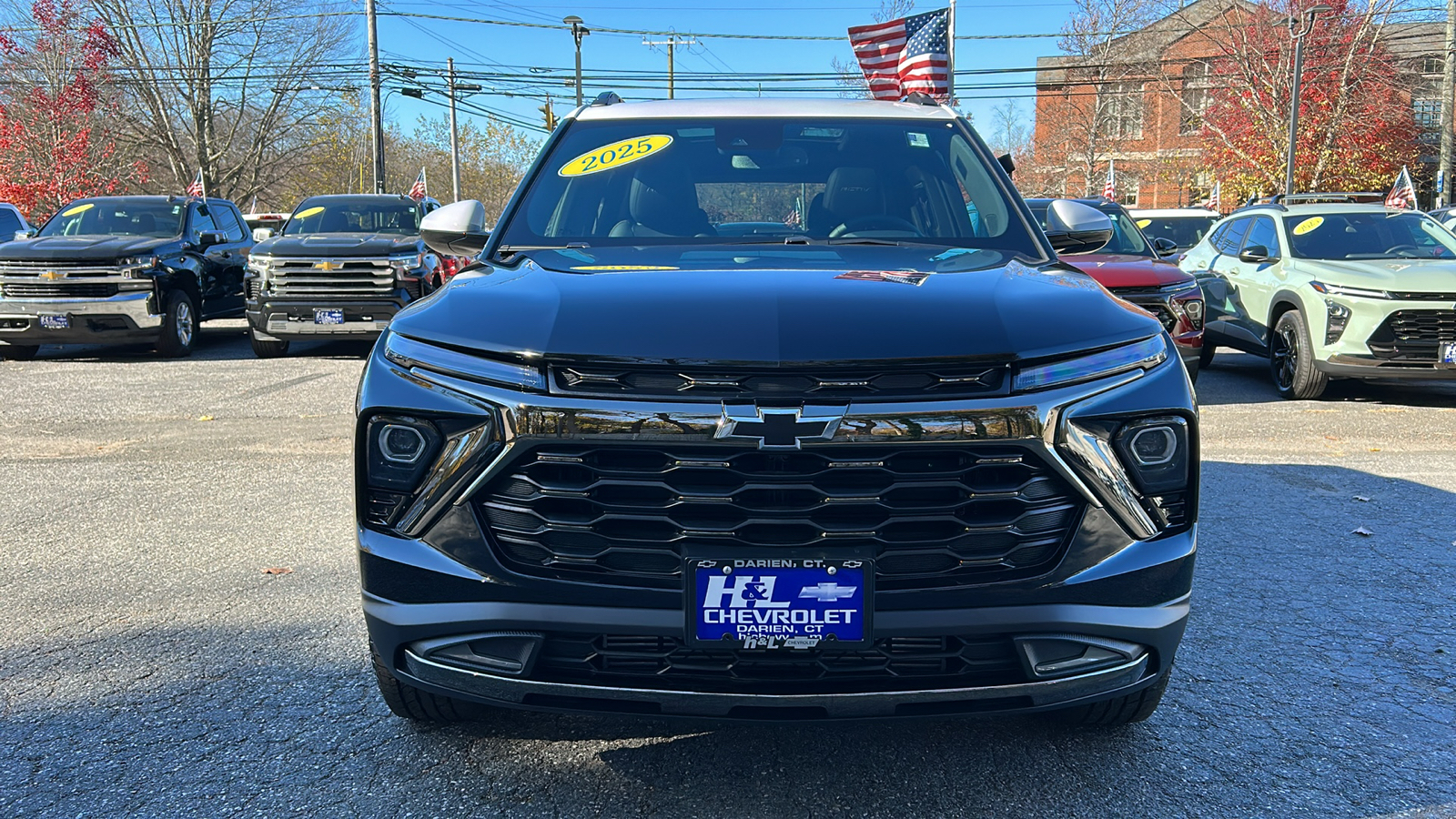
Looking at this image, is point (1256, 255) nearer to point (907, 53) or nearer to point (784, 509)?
point (907, 53)

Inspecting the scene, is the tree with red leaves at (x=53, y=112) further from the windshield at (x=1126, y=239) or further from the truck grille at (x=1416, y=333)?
the truck grille at (x=1416, y=333)

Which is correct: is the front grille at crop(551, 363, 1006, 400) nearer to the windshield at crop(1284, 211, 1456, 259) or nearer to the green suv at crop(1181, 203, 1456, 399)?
the green suv at crop(1181, 203, 1456, 399)

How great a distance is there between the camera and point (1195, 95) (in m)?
42.4

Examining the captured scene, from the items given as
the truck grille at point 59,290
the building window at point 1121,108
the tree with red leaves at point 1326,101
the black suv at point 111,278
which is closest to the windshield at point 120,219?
the black suv at point 111,278

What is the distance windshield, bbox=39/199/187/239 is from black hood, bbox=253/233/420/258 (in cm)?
187

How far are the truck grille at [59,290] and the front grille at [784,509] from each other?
10743 millimetres

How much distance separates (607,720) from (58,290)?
35.3 feet

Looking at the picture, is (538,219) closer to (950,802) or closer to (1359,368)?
(950,802)

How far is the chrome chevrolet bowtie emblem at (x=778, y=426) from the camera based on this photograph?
2.08 m

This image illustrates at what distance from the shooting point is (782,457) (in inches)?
83.0

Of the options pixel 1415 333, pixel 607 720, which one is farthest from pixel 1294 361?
Answer: pixel 607 720

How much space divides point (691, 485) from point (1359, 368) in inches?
309

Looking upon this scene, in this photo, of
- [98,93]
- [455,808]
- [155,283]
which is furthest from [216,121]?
[455,808]

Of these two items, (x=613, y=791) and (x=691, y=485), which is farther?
(x=613, y=791)
